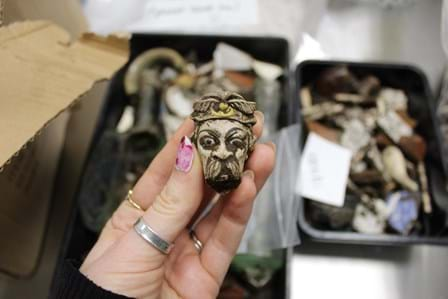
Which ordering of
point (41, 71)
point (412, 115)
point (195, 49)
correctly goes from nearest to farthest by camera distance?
point (41, 71), point (412, 115), point (195, 49)

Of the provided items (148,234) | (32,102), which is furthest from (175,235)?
(32,102)

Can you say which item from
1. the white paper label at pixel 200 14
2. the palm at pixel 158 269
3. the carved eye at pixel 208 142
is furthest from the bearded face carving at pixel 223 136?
the white paper label at pixel 200 14

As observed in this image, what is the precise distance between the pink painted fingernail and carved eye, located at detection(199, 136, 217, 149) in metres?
0.02

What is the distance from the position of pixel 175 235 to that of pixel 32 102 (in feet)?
0.81

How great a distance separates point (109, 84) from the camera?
0.97 metres

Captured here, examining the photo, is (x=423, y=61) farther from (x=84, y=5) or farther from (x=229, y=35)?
(x=84, y=5)

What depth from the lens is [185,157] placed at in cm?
46

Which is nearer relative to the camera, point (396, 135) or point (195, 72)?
point (396, 135)

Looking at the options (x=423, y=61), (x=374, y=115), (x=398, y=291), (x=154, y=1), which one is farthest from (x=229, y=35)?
(x=398, y=291)

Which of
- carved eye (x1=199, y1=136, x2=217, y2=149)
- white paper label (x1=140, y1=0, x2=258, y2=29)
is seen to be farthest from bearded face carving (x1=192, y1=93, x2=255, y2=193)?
white paper label (x1=140, y1=0, x2=258, y2=29)

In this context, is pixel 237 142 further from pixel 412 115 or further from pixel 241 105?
pixel 412 115

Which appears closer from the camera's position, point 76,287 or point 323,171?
point 76,287

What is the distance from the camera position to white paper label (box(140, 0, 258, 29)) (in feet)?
3.60

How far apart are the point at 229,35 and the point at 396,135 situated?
445 millimetres
